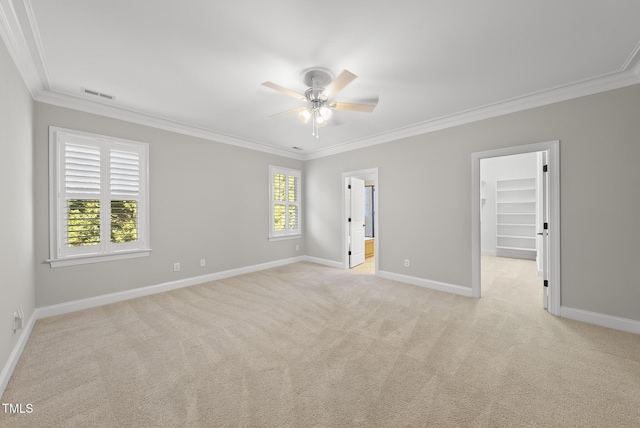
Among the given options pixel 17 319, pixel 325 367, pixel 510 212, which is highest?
pixel 510 212

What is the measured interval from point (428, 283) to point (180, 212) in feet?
13.8

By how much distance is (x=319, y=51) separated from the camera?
2191 millimetres

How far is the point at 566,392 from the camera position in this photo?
1.76 metres

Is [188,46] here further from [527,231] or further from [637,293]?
[527,231]

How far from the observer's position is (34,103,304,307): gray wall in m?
3.00

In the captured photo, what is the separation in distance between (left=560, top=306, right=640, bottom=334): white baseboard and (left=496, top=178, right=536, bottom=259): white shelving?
13.4 ft

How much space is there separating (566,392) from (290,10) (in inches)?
130

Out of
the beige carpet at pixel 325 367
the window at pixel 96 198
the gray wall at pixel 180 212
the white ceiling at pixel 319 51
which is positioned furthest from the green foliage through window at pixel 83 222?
the white ceiling at pixel 319 51

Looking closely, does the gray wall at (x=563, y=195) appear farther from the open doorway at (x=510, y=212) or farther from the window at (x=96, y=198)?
the window at (x=96, y=198)

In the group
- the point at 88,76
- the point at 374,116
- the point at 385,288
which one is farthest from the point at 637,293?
the point at 88,76

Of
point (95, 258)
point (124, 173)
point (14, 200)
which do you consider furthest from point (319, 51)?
point (95, 258)

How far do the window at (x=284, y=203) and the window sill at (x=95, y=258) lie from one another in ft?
7.87

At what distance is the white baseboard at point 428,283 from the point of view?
3721mm

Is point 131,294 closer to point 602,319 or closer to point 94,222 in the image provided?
Result: point 94,222
